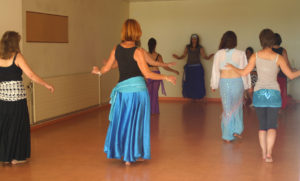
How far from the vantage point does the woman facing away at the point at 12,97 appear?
4.57 metres

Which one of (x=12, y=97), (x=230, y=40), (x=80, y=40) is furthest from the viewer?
(x=80, y=40)

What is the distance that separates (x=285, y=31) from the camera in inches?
411

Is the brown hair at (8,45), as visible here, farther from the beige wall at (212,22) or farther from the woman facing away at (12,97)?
the beige wall at (212,22)

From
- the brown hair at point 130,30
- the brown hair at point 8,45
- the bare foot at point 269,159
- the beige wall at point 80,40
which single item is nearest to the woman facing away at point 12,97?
the brown hair at point 8,45

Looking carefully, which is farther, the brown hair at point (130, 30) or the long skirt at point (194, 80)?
the long skirt at point (194, 80)

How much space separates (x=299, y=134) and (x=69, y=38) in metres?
4.60

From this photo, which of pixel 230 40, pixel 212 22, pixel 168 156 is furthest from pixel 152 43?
pixel 168 156

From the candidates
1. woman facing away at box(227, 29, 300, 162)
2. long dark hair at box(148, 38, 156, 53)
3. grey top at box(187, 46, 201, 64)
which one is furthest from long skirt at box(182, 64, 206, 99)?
woman facing away at box(227, 29, 300, 162)

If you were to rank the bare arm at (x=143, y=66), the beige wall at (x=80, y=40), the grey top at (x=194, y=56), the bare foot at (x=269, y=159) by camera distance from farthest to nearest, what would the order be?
the grey top at (x=194, y=56) → the beige wall at (x=80, y=40) → the bare foot at (x=269, y=159) → the bare arm at (x=143, y=66)

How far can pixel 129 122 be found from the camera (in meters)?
4.60

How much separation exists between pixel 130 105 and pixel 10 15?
267 centimetres

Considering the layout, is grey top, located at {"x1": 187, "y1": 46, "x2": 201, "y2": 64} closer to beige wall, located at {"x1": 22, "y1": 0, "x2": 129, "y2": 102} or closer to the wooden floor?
beige wall, located at {"x1": 22, "y1": 0, "x2": 129, "y2": 102}

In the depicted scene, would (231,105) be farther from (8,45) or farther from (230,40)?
(8,45)

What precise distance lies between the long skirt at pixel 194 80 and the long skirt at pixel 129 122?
249 inches
